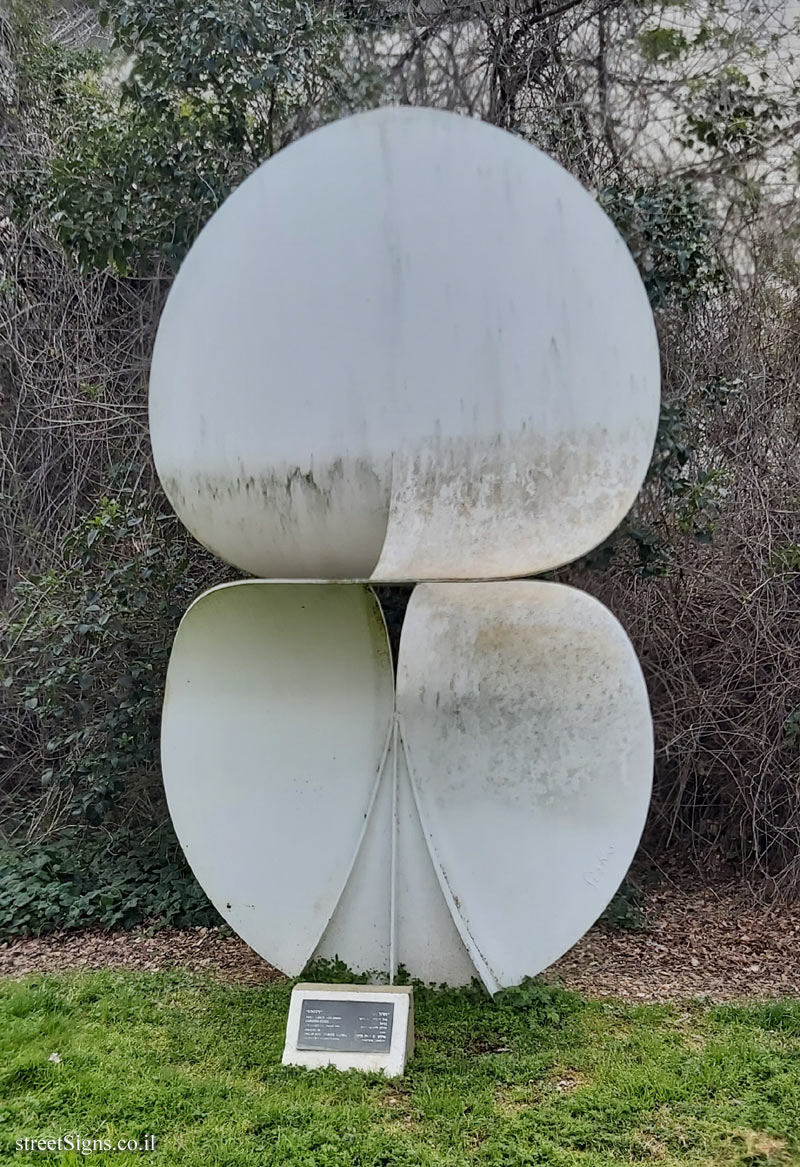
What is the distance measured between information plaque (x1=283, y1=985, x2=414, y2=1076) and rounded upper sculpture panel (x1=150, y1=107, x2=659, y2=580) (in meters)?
1.22

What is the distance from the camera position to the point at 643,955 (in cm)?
394

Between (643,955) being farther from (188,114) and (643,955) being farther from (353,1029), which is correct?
(188,114)

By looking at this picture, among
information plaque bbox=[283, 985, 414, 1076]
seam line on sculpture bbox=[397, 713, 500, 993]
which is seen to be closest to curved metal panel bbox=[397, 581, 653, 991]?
seam line on sculpture bbox=[397, 713, 500, 993]

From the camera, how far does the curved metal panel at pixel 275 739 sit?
341 centimetres

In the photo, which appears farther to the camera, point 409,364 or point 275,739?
point 275,739

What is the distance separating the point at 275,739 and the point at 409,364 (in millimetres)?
1422

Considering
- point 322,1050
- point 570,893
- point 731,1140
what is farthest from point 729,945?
point 322,1050

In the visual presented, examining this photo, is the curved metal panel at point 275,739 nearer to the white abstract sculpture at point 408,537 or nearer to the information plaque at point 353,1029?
the white abstract sculpture at point 408,537

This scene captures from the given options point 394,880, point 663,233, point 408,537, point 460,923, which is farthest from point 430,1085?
point 663,233

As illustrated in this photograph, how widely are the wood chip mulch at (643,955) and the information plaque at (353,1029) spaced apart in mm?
695

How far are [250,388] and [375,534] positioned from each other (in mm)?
508

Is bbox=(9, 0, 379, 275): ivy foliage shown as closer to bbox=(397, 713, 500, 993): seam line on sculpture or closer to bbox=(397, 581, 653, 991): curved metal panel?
bbox=(397, 581, 653, 991): curved metal panel

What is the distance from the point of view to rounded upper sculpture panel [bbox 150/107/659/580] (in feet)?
8.77

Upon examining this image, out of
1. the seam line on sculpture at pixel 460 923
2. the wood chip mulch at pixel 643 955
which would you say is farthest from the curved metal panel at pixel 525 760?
the wood chip mulch at pixel 643 955
